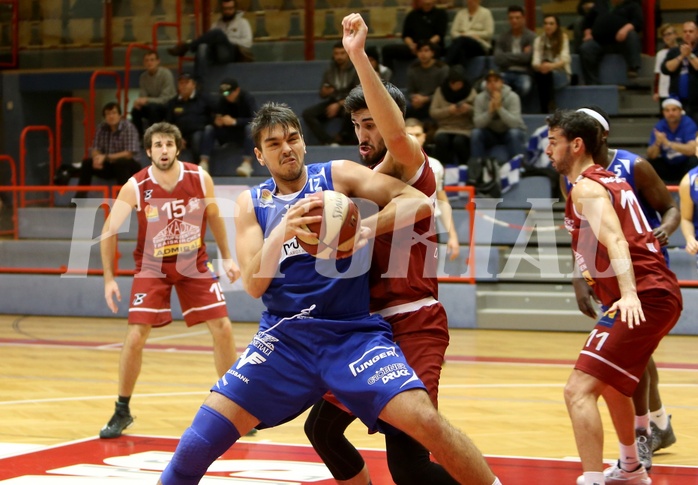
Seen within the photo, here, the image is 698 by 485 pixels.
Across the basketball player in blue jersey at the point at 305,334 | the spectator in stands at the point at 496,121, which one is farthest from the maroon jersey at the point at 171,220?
the spectator in stands at the point at 496,121

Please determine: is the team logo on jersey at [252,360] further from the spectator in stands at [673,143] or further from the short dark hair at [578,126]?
the spectator in stands at [673,143]

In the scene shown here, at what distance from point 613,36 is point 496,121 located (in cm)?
258

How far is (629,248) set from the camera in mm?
5109

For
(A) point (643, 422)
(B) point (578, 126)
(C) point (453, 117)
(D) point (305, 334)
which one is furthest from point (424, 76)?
(D) point (305, 334)

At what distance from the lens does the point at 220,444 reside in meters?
3.96

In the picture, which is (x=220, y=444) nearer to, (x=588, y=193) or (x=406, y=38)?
(x=588, y=193)

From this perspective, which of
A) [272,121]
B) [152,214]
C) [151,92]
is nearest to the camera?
[272,121]

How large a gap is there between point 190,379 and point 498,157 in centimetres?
580

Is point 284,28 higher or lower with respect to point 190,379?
higher

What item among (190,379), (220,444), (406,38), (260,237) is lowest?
(190,379)

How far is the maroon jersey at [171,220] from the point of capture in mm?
7098

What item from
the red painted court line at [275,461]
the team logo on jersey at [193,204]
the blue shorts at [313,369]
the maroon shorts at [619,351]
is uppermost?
the team logo on jersey at [193,204]

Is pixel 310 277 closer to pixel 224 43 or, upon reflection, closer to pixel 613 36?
pixel 613 36

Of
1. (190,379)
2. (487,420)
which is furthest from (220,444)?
(190,379)
